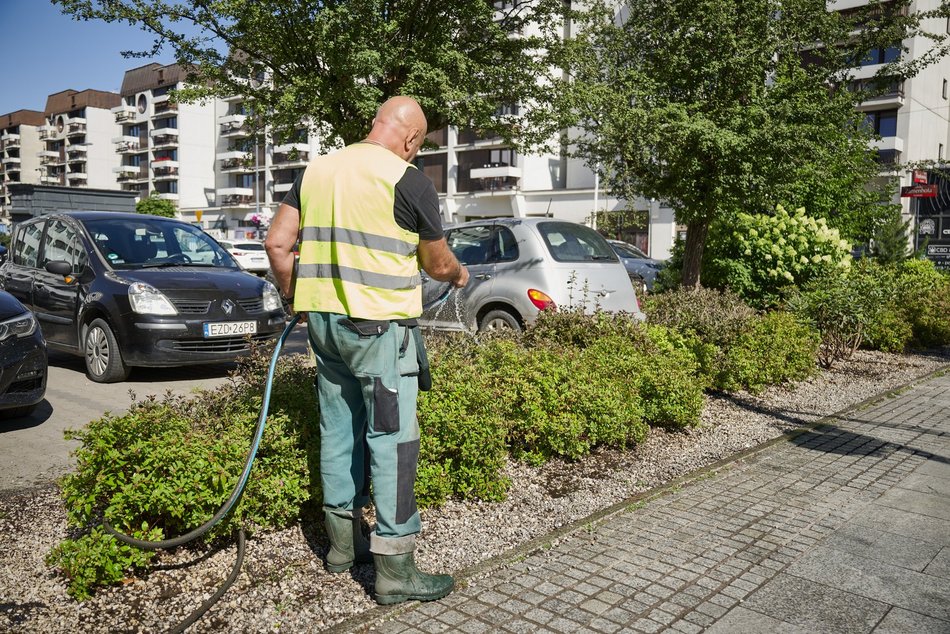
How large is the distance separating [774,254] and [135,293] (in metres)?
8.62

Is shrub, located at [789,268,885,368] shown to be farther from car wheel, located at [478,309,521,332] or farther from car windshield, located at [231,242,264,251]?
car windshield, located at [231,242,264,251]

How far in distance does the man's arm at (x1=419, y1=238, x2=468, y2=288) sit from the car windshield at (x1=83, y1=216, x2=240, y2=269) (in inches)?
237

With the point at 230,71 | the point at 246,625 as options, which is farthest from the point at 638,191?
the point at 246,625

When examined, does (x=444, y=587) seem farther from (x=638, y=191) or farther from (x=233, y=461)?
(x=638, y=191)

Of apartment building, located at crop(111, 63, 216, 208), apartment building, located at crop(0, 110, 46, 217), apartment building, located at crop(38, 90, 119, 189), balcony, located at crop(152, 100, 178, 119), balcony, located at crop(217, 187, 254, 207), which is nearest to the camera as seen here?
balcony, located at crop(217, 187, 254, 207)

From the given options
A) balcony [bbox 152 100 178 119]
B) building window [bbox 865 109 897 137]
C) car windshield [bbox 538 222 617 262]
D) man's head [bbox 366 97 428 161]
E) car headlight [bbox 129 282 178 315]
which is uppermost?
balcony [bbox 152 100 178 119]

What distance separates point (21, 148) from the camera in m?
119

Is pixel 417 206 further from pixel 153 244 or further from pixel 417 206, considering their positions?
pixel 153 244

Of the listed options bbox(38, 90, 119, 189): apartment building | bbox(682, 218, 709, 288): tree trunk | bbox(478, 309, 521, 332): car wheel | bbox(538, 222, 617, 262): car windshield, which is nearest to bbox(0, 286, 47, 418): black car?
bbox(478, 309, 521, 332): car wheel

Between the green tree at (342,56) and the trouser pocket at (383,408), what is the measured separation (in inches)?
213

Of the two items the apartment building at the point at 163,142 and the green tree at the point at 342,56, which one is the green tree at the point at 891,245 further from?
the apartment building at the point at 163,142

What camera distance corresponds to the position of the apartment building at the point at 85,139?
4126 inches

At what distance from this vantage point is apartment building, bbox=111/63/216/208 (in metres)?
89.8

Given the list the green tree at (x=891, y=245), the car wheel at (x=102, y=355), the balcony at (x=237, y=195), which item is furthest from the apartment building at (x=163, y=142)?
the car wheel at (x=102, y=355)
